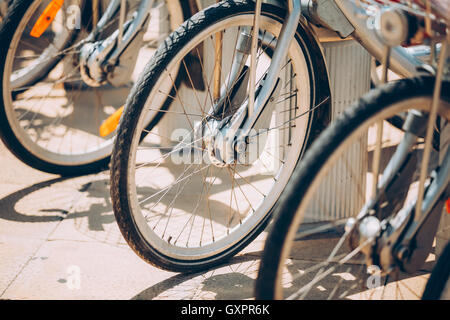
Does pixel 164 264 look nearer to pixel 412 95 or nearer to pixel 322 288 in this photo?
pixel 322 288

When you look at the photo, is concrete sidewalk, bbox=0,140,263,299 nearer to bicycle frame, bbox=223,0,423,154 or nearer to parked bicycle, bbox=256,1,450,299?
bicycle frame, bbox=223,0,423,154

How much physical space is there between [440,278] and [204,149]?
990 millimetres

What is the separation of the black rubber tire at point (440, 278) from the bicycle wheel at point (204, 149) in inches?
34.9

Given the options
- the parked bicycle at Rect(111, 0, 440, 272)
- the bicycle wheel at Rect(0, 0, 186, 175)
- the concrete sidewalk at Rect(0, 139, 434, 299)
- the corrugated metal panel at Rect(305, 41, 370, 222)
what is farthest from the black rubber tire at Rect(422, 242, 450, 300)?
the bicycle wheel at Rect(0, 0, 186, 175)

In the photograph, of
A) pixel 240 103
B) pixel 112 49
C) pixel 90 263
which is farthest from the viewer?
pixel 112 49

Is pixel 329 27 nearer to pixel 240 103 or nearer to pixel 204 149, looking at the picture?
pixel 240 103

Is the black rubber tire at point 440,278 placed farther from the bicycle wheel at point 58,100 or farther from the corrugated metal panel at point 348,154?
the bicycle wheel at point 58,100

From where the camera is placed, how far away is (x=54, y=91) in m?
4.60

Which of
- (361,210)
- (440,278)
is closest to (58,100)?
(361,210)

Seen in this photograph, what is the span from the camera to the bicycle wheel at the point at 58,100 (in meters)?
3.12

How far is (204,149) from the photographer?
2.44 metres

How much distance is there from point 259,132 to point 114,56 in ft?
3.44

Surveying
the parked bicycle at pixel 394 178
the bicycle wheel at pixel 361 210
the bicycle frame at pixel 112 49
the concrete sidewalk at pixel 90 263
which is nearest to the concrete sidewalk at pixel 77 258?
the concrete sidewalk at pixel 90 263

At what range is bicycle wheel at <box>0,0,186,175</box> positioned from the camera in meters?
3.12
